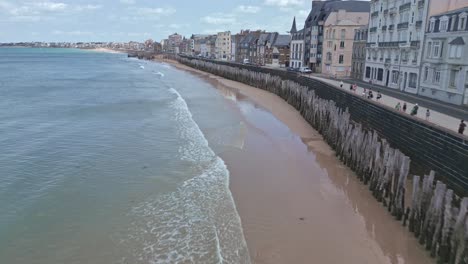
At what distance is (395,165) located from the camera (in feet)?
42.9

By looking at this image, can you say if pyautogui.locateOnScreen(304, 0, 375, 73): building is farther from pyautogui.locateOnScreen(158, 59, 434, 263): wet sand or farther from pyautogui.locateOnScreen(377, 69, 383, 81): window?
pyautogui.locateOnScreen(158, 59, 434, 263): wet sand

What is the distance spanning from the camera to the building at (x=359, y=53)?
6059 centimetres

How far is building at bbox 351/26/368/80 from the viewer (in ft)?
199

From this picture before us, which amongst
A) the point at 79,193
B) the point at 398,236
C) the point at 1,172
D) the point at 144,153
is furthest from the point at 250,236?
the point at 1,172

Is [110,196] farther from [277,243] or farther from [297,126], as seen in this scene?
[297,126]

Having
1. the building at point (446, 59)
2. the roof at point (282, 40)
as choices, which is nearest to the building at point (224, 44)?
the roof at point (282, 40)

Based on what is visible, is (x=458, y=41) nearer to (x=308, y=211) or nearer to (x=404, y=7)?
(x=404, y=7)

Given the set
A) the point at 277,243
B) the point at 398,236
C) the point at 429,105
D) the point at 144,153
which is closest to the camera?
the point at 277,243

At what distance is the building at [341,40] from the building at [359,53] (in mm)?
5885

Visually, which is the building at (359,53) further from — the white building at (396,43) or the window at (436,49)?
the window at (436,49)

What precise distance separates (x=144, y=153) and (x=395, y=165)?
1154cm

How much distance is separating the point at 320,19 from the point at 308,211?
71.4 meters

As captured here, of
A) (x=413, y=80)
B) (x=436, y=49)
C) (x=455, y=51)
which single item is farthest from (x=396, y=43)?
(x=455, y=51)

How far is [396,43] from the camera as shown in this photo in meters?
46.7
